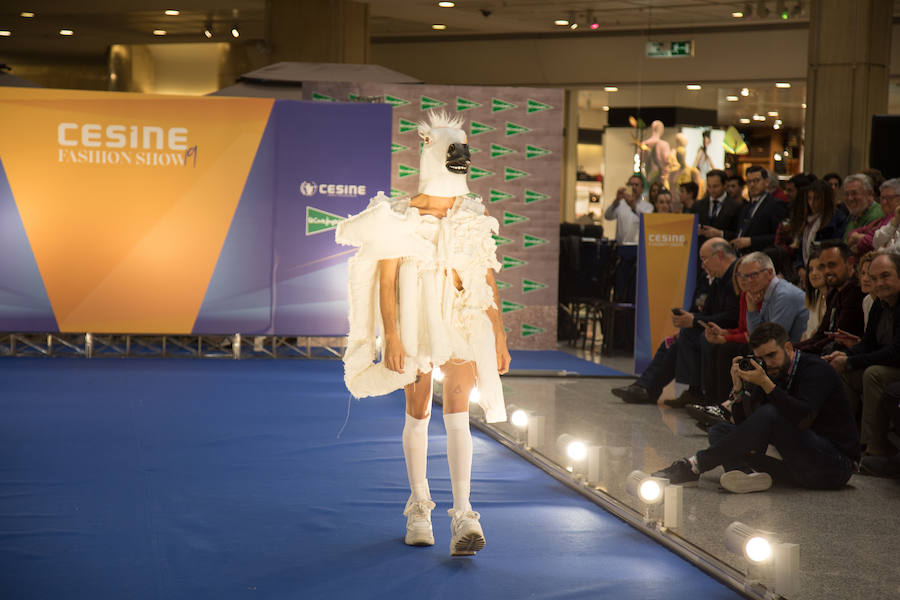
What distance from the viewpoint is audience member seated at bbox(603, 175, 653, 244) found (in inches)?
412

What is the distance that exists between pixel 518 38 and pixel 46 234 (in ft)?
31.2

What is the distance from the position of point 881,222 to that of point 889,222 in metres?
0.21

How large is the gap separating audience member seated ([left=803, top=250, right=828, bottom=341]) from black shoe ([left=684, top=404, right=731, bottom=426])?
675 mm

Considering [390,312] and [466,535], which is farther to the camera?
[390,312]

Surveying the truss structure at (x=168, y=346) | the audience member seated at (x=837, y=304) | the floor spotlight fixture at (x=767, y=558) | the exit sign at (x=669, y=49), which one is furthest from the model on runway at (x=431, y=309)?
the exit sign at (x=669, y=49)

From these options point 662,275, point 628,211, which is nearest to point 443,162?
point 662,275

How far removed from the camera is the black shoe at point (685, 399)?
6.97 m

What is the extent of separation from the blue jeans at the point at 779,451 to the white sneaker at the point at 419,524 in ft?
4.99

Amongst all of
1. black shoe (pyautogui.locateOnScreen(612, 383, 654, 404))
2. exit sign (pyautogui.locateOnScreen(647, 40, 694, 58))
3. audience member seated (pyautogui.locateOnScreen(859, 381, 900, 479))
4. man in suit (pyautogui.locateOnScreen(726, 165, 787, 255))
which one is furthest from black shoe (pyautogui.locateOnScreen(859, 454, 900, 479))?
exit sign (pyautogui.locateOnScreen(647, 40, 694, 58))

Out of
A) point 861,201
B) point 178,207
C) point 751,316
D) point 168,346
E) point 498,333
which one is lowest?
point 168,346

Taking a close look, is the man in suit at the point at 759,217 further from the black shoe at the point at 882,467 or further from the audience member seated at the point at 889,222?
the black shoe at the point at 882,467

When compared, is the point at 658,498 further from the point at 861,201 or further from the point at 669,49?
the point at 669,49

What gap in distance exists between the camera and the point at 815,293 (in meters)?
6.71

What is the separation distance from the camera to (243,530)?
3963 millimetres
